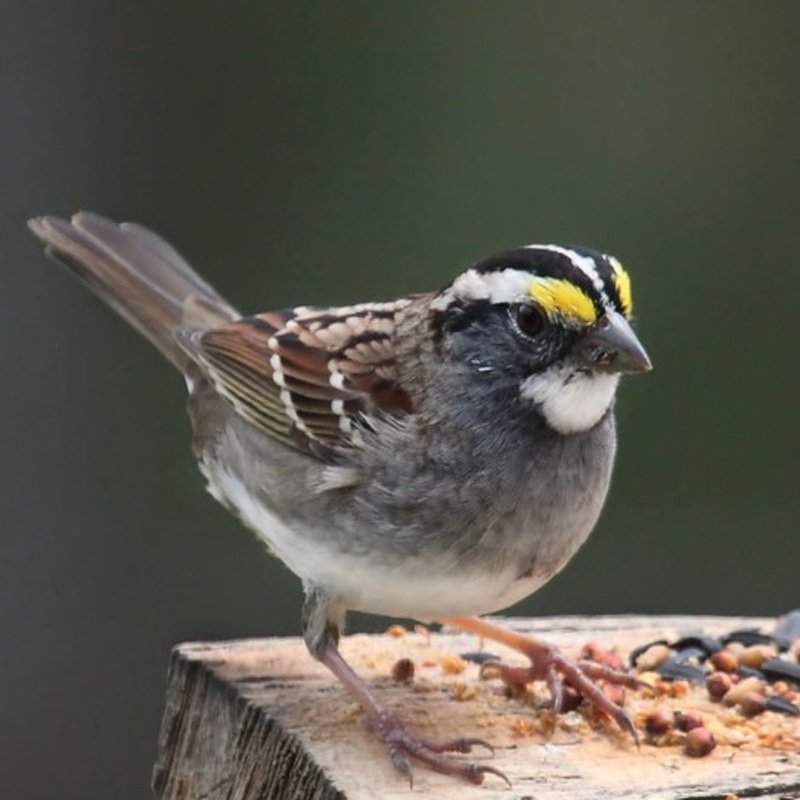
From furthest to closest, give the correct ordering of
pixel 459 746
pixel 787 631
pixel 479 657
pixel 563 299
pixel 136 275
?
pixel 136 275
pixel 787 631
pixel 479 657
pixel 563 299
pixel 459 746

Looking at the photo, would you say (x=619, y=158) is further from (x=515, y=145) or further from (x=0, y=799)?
(x=0, y=799)

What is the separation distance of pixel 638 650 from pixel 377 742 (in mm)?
736

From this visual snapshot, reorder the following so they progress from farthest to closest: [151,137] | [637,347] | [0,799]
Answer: [151,137], [0,799], [637,347]

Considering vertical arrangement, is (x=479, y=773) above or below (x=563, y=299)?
below

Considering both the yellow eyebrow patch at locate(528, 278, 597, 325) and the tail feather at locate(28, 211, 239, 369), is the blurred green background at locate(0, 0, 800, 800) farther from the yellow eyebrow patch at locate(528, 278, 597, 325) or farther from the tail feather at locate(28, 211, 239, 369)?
the yellow eyebrow patch at locate(528, 278, 597, 325)

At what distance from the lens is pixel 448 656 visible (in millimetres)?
3848

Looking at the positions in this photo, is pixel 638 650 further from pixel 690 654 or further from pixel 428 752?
pixel 428 752

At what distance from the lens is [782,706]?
139 inches

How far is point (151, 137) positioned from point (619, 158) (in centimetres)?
166

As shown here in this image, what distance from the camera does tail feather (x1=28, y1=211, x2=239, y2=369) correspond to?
4426 mm

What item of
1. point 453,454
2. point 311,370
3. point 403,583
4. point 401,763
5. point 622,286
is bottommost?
point 401,763

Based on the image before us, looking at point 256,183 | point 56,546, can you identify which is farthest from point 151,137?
point 56,546

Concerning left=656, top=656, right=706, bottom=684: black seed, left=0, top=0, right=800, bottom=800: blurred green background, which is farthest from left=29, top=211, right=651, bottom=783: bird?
left=0, top=0, right=800, bottom=800: blurred green background

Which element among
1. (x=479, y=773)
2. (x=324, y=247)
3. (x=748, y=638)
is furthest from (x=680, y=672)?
(x=324, y=247)
